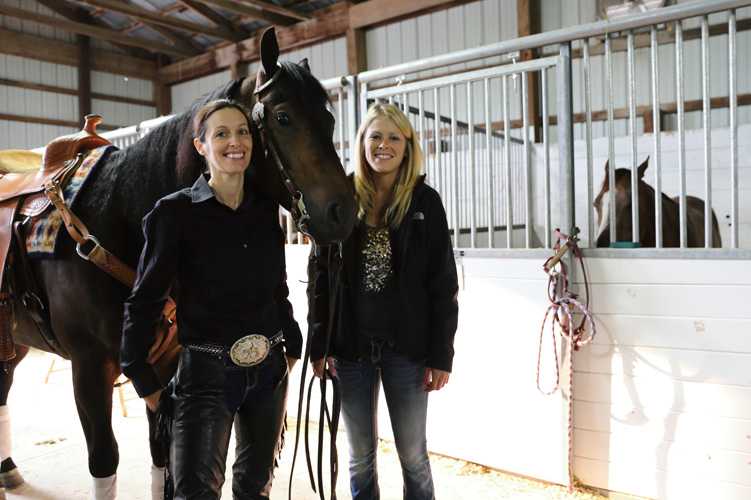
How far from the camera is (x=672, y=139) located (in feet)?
17.1

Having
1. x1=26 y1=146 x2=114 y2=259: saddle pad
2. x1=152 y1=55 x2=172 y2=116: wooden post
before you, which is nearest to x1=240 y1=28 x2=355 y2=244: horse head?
x1=26 y1=146 x2=114 y2=259: saddle pad

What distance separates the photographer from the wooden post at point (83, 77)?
35.5ft

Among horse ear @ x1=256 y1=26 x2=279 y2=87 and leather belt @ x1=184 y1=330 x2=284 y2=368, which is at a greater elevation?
horse ear @ x1=256 y1=26 x2=279 y2=87

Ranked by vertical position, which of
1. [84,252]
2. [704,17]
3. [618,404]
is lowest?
[618,404]

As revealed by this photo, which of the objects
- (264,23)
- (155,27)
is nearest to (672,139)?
(264,23)

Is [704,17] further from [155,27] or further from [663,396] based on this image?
[155,27]

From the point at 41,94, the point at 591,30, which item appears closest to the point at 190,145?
the point at 591,30

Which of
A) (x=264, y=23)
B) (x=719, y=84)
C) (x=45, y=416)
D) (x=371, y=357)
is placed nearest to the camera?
(x=371, y=357)

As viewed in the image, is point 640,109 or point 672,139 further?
point 640,109

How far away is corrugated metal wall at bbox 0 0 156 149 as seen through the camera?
393 inches

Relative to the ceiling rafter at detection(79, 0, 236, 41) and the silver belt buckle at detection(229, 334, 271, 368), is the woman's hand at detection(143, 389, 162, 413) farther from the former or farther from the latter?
the ceiling rafter at detection(79, 0, 236, 41)

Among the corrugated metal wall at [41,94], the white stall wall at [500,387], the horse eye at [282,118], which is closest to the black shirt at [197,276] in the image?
the horse eye at [282,118]

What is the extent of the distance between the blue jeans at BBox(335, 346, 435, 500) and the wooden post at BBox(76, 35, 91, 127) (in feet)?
36.1

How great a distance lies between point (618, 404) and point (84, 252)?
78.2 inches
